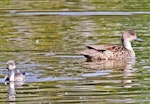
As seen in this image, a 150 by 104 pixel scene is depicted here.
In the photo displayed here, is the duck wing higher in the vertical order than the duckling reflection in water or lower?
higher

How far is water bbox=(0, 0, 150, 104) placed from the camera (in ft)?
41.3

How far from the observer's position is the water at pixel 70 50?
41.3 feet

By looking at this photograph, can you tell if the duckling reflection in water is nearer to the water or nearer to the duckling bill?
the water

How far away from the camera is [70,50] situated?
16.8 metres

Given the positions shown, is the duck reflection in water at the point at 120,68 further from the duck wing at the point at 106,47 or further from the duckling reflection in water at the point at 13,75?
the duckling reflection in water at the point at 13,75

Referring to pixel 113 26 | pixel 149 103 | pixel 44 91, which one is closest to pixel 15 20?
pixel 113 26

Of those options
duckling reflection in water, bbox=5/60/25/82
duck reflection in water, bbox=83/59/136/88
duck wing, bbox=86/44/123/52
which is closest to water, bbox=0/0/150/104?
duck reflection in water, bbox=83/59/136/88

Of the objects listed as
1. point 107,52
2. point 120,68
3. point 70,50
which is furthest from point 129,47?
point 120,68

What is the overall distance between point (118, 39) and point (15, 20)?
12.2 ft

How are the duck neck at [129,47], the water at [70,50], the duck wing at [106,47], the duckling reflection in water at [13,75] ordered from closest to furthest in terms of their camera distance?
1. the water at [70,50]
2. the duckling reflection in water at [13,75]
3. the duck wing at [106,47]
4. the duck neck at [129,47]

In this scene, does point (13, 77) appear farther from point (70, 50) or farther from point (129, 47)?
point (129, 47)

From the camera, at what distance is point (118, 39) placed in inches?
739

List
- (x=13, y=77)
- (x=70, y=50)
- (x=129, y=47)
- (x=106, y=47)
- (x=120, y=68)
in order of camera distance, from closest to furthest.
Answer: (x=13, y=77)
(x=120, y=68)
(x=70, y=50)
(x=106, y=47)
(x=129, y=47)

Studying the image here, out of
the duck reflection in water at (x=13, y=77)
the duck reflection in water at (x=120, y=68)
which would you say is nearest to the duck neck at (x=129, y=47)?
the duck reflection in water at (x=120, y=68)
